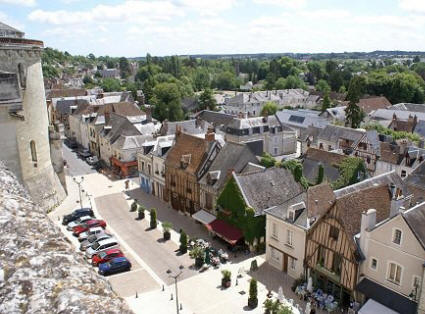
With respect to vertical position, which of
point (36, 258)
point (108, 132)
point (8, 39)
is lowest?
point (108, 132)

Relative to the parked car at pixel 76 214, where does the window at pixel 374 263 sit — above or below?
above

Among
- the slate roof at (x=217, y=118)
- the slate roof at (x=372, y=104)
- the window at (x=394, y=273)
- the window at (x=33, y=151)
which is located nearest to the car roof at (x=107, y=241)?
the window at (x=33, y=151)

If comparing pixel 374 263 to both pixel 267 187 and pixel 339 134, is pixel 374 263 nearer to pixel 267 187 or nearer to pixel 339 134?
pixel 267 187

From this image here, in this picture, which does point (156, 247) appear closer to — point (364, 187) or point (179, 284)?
point (179, 284)

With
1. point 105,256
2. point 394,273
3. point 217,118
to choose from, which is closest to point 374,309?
point 394,273

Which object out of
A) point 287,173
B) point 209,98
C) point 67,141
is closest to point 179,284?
point 287,173

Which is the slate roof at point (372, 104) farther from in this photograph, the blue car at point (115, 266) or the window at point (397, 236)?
the blue car at point (115, 266)
